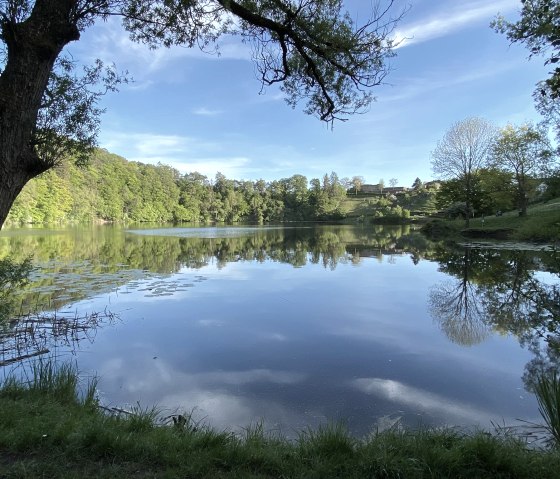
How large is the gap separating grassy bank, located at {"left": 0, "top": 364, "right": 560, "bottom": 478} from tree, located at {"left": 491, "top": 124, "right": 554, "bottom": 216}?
3552 cm

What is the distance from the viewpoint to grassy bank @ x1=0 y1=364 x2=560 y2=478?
307 centimetres

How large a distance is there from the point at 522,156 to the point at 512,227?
6.87 meters

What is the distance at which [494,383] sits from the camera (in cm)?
658

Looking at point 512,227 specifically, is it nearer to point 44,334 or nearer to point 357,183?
point 44,334

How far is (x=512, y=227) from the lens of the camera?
32000 millimetres

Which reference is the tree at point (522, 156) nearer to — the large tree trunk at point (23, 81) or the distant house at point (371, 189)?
the large tree trunk at point (23, 81)

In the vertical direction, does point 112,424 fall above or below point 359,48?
below

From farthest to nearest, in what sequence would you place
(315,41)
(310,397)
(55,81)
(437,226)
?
(437,226) < (55,81) < (310,397) < (315,41)

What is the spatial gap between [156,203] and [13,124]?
121 metres

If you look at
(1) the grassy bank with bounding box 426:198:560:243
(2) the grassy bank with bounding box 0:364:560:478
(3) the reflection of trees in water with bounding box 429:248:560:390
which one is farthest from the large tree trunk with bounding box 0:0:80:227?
(1) the grassy bank with bounding box 426:198:560:243

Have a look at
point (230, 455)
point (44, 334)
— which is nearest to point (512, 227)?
point (44, 334)

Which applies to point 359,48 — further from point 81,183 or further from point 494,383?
point 81,183

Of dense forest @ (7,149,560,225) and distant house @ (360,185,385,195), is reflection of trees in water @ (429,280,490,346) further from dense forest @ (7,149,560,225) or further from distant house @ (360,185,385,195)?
distant house @ (360,185,385,195)

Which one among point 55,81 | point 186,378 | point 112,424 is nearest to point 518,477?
point 112,424
